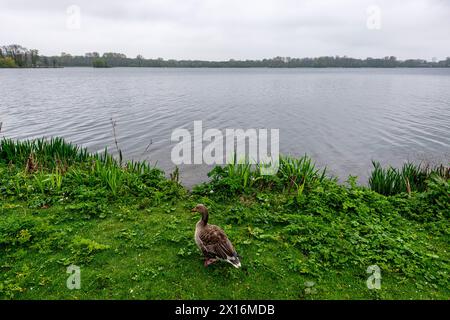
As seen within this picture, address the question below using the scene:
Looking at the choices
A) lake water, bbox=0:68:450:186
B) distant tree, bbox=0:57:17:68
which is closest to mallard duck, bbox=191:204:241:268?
lake water, bbox=0:68:450:186

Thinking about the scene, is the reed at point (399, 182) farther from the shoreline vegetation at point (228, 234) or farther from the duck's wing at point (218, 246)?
the duck's wing at point (218, 246)

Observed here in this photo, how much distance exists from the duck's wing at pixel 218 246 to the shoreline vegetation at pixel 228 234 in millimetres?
369

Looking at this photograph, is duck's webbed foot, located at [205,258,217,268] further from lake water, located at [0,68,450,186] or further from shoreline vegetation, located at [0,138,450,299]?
lake water, located at [0,68,450,186]

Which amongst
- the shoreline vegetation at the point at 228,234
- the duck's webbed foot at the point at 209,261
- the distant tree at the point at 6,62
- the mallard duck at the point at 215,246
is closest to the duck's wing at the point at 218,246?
the mallard duck at the point at 215,246

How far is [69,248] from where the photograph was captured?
6.46 m

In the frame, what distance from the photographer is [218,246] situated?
225 inches

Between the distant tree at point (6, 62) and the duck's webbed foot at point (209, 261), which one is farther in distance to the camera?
the distant tree at point (6, 62)

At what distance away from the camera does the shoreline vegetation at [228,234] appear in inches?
216

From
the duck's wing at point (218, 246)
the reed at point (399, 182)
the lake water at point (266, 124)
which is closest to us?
the duck's wing at point (218, 246)

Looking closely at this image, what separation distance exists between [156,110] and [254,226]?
87.1ft

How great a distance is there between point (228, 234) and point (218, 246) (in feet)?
4.62

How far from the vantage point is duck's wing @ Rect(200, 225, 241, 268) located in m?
5.62

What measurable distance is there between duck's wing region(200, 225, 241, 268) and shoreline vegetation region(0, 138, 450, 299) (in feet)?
1.21

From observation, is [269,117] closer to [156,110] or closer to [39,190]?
[156,110]
